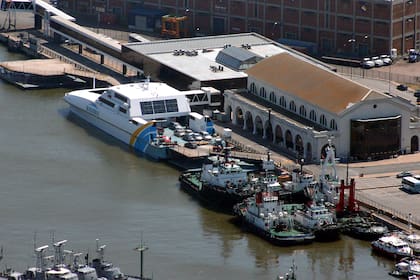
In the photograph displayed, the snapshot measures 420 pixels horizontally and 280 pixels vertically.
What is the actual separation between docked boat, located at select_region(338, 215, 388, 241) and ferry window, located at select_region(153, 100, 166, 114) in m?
14.1

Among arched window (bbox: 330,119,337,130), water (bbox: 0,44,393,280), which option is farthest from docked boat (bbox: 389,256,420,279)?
arched window (bbox: 330,119,337,130)

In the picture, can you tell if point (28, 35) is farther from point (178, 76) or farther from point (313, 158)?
point (313, 158)

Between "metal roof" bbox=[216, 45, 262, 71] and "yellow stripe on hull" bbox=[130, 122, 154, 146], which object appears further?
"metal roof" bbox=[216, 45, 262, 71]

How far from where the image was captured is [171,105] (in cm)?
6975

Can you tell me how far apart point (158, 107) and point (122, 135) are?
1839 mm

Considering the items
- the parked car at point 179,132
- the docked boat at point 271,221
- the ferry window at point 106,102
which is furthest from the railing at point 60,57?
the docked boat at point 271,221

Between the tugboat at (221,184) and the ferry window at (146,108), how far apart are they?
7.64 m

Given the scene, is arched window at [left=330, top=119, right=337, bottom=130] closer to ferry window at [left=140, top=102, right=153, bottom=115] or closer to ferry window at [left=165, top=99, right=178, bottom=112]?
ferry window at [left=165, top=99, right=178, bottom=112]

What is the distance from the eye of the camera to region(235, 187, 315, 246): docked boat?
5559cm

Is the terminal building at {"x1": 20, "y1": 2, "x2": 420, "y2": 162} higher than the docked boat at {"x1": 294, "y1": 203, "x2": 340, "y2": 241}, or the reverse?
the terminal building at {"x1": 20, "y1": 2, "x2": 420, "y2": 162}

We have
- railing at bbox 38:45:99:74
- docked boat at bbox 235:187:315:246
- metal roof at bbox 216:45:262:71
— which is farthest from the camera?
railing at bbox 38:45:99:74

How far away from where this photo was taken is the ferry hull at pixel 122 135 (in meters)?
66.1

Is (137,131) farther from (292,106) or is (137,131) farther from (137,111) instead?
(292,106)

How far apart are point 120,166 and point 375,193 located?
10032 mm
